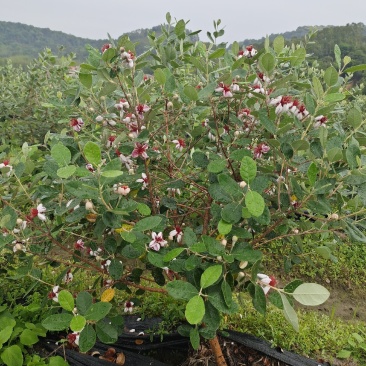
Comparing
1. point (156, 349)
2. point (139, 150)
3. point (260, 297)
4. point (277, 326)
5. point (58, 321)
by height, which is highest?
point (139, 150)

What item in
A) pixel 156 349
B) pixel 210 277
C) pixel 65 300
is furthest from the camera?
pixel 156 349

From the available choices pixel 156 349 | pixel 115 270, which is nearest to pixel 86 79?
pixel 115 270

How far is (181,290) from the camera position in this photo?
1.11 m

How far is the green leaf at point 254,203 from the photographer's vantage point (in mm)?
1007

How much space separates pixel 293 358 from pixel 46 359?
1.42 m

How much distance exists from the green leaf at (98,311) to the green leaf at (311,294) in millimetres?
589

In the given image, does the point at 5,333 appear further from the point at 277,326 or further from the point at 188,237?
the point at 277,326

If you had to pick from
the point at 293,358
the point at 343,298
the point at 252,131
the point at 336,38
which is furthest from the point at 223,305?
the point at 336,38

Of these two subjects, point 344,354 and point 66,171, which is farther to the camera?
point 344,354

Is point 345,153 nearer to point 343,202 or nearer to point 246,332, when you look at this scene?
point 343,202

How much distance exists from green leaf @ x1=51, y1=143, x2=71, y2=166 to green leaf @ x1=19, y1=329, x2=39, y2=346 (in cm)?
139

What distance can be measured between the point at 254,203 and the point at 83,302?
67 centimetres

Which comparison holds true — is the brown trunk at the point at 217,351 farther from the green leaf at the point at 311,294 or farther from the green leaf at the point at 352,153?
the green leaf at the point at 352,153

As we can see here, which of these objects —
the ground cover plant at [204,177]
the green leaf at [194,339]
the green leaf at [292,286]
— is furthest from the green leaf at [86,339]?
the green leaf at [292,286]
